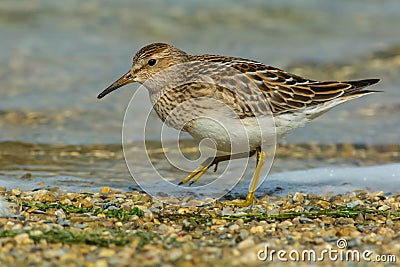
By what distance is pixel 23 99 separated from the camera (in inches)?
471

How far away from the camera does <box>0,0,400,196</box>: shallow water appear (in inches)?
373

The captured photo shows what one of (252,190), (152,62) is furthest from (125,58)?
(252,190)

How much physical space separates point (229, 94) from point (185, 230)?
5.81 feet

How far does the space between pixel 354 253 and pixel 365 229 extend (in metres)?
0.66

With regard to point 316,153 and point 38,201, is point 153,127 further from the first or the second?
point 38,201

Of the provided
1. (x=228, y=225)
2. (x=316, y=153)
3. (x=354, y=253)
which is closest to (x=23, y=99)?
(x=316, y=153)

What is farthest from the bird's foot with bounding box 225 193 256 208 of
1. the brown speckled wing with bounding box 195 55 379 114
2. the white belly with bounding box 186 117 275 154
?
the brown speckled wing with bounding box 195 55 379 114

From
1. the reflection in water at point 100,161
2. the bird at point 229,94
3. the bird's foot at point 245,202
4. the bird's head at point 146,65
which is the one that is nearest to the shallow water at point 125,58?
the reflection in water at point 100,161

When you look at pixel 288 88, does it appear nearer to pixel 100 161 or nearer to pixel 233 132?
pixel 233 132

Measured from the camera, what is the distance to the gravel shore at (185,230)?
4996 millimetres

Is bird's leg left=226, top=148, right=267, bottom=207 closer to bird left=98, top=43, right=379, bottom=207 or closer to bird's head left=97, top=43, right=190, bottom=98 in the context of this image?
bird left=98, top=43, right=379, bottom=207

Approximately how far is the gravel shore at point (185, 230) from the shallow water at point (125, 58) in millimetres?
1494

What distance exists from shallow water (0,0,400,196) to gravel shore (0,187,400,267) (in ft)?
4.90

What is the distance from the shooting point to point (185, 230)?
5.83 metres
